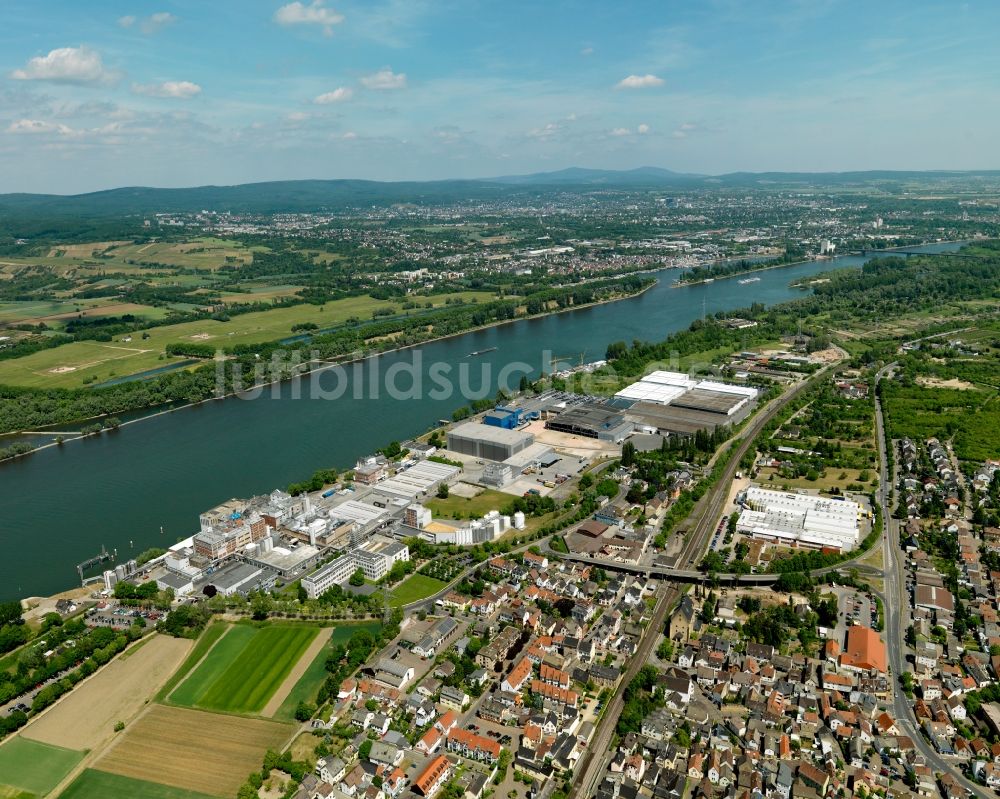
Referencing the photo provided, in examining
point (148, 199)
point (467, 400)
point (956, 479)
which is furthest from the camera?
point (148, 199)

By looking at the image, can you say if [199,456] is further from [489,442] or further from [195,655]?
[195,655]

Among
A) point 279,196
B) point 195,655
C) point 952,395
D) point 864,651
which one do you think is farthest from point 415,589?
point 279,196

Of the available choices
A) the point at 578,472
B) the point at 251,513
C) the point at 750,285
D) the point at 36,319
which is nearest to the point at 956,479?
the point at 578,472

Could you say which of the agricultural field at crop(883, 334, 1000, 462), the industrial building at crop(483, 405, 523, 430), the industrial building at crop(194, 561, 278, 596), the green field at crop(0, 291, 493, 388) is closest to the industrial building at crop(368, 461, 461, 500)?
the industrial building at crop(483, 405, 523, 430)

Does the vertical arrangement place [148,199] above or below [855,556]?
above

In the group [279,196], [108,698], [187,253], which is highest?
[279,196]

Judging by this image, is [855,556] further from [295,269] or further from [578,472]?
[295,269]
